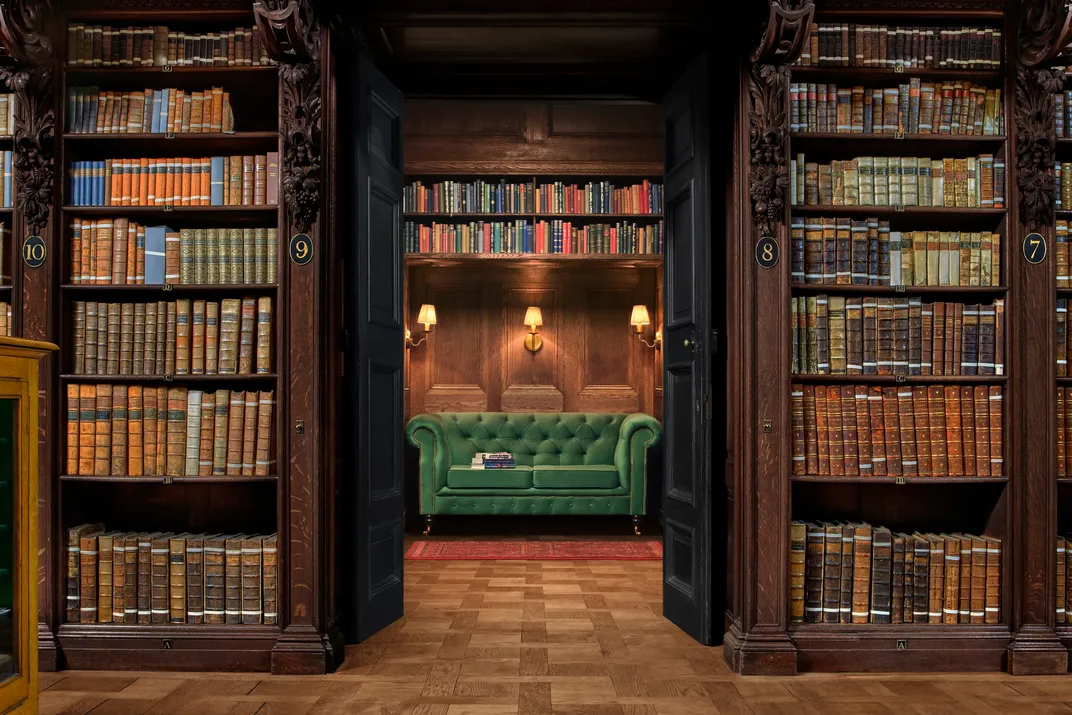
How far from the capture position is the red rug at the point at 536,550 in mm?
5086

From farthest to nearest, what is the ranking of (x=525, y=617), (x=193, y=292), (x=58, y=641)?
(x=525, y=617) → (x=193, y=292) → (x=58, y=641)

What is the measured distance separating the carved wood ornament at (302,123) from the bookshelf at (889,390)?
182 centimetres

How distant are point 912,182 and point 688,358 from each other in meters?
1.14

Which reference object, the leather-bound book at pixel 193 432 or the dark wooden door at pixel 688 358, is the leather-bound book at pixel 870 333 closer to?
the dark wooden door at pixel 688 358

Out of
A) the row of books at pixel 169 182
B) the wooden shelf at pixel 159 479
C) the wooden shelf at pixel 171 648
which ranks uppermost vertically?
the row of books at pixel 169 182

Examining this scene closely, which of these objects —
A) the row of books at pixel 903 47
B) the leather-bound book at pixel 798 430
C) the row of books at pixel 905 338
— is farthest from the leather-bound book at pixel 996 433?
the row of books at pixel 903 47

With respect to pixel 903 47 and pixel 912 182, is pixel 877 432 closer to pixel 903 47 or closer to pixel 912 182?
pixel 912 182

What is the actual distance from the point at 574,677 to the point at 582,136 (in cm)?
467

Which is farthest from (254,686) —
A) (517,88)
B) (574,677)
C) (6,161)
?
(517,88)

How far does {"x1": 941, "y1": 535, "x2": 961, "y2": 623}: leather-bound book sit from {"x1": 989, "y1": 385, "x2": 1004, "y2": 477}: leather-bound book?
1.09ft

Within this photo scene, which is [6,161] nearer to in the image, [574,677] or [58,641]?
[58,641]

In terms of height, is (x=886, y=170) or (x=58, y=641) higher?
(x=886, y=170)

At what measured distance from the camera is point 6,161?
10.0 feet

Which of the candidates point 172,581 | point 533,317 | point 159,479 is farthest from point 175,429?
point 533,317
